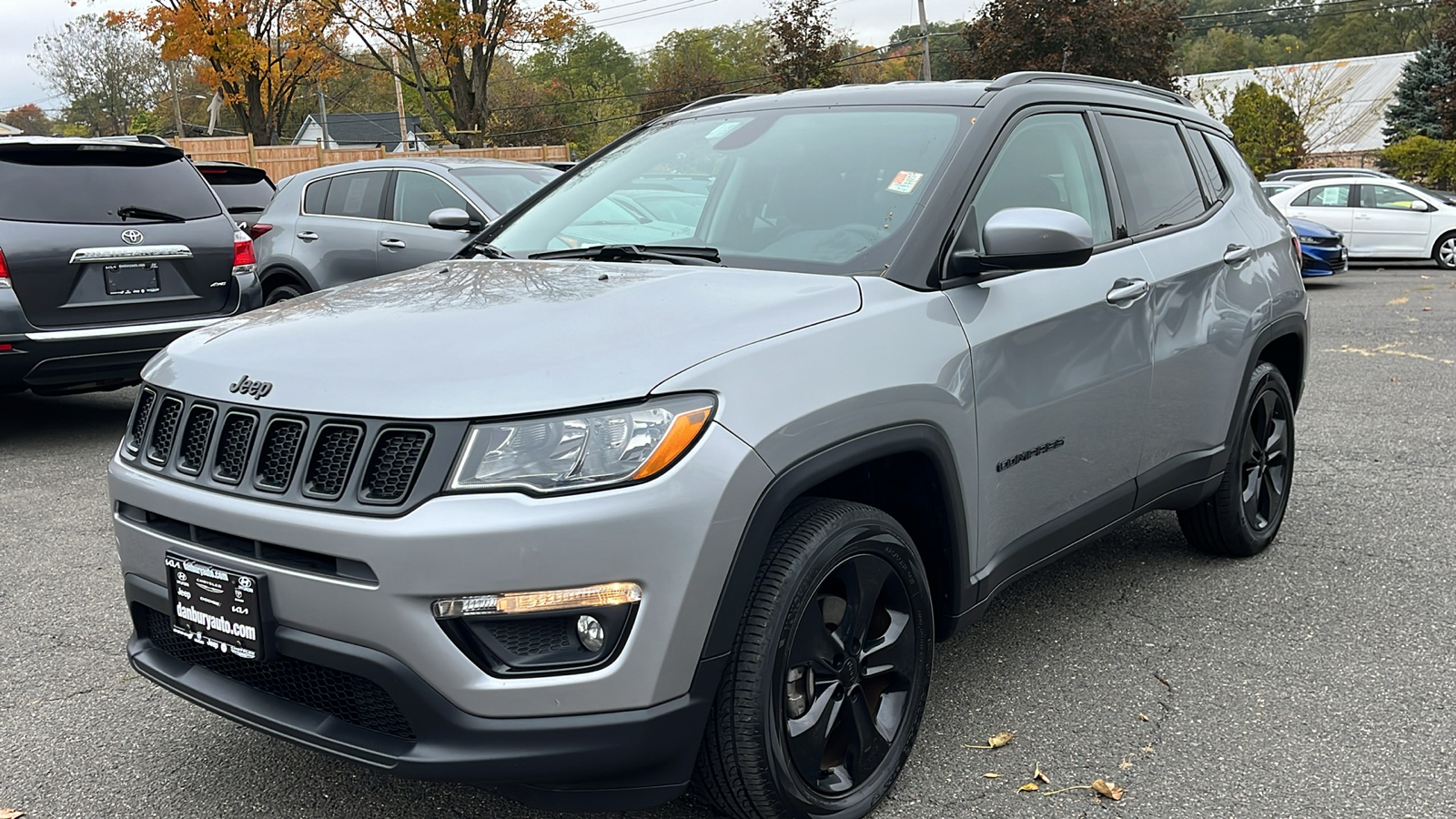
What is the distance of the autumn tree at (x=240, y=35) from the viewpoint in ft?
105

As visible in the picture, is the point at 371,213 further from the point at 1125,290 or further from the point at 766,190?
the point at 1125,290

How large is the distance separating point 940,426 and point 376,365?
4.30 ft

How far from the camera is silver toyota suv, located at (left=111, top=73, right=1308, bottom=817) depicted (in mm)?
2309

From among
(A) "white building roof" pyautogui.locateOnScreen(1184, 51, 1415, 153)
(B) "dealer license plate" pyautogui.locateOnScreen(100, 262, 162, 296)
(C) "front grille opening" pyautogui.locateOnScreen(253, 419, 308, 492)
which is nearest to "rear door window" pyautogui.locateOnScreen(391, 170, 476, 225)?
(B) "dealer license plate" pyautogui.locateOnScreen(100, 262, 162, 296)

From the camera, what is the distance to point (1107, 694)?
11.9ft

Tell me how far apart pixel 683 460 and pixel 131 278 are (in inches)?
222

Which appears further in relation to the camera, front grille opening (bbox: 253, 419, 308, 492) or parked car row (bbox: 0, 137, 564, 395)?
parked car row (bbox: 0, 137, 564, 395)

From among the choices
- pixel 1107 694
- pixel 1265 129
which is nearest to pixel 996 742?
pixel 1107 694

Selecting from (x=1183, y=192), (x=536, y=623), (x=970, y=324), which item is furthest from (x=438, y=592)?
(x=1183, y=192)

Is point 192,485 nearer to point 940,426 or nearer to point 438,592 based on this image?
point 438,592

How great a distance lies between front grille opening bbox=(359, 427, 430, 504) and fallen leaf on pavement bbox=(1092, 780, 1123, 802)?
73.5 inches

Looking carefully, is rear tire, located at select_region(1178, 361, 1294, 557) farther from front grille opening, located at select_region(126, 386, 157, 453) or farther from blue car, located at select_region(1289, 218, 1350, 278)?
blue car, located at select_region(1289, 218, 1350, 278)

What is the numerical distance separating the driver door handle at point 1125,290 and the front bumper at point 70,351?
182 inches

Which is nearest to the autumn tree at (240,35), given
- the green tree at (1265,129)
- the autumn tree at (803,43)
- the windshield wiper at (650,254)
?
the autumn tree at (803,43)
